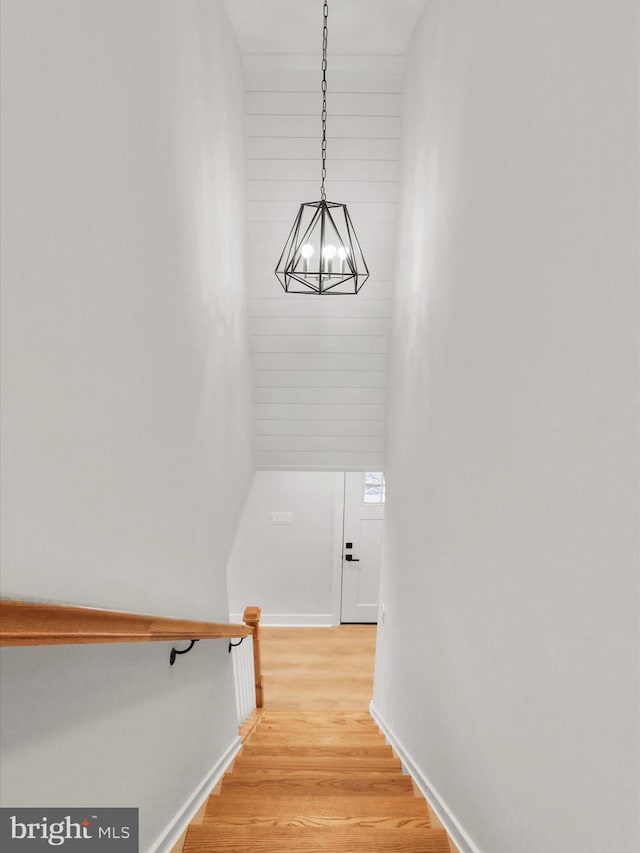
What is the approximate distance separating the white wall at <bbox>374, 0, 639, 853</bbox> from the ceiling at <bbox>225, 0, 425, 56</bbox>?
0.75m

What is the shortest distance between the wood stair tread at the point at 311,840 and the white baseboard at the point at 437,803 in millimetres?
46

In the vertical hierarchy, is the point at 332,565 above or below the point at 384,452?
below

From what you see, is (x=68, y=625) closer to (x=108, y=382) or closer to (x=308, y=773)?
(x=108, y=382)

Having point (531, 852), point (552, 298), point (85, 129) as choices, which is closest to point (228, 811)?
point (531, 852)

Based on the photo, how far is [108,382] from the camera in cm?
154

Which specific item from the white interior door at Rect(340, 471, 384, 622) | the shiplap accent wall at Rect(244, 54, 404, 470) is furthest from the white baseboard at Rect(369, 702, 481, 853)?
the white interior door at Rect(340, 471, 384, 622)

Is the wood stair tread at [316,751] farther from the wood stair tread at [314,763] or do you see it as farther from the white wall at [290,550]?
the white wall at [290,550]

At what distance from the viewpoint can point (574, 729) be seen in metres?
1.27

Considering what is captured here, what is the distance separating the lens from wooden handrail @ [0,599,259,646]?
961mm

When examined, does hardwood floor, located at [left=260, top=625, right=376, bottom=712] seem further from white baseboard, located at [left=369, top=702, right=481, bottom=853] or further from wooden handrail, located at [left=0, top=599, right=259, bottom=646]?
wooden handrail, located at [left=0, top=599, right=259, bottom=646]

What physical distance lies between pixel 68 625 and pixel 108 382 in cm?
62

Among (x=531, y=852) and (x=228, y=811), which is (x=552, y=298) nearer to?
(x=531, y=852)

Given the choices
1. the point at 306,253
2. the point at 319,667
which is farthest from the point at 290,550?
the point at 306,253

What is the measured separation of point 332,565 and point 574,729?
593 cm
